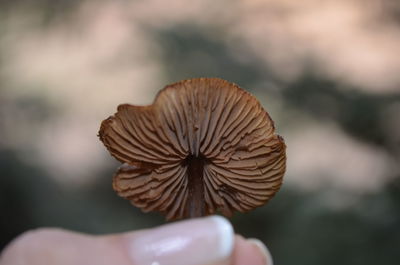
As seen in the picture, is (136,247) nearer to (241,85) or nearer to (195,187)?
(195,187)

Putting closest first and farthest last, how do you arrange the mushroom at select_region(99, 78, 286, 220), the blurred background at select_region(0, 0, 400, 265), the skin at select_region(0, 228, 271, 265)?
1. the skin at select_region(0, 228, 271, 265)
2. the mushroom at select_region(99, 78, 286, 220)
3. the blurred background at select_region(0, 0, 400, 265)

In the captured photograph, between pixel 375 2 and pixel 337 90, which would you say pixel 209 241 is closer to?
pixel 337 90

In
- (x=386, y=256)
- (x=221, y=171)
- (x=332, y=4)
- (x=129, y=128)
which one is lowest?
(x=386, y=256)

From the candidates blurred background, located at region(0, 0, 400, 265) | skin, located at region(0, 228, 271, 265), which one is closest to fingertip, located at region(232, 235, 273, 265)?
skin, located at region(0, 228, 271, 265)

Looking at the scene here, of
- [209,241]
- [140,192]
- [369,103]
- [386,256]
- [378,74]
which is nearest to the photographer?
[209,241]

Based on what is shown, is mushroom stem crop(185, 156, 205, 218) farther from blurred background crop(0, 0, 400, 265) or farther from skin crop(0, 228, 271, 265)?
blurred background crop(0, 0, 400, 265)

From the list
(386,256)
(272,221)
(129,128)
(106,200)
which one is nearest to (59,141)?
(106,200)
